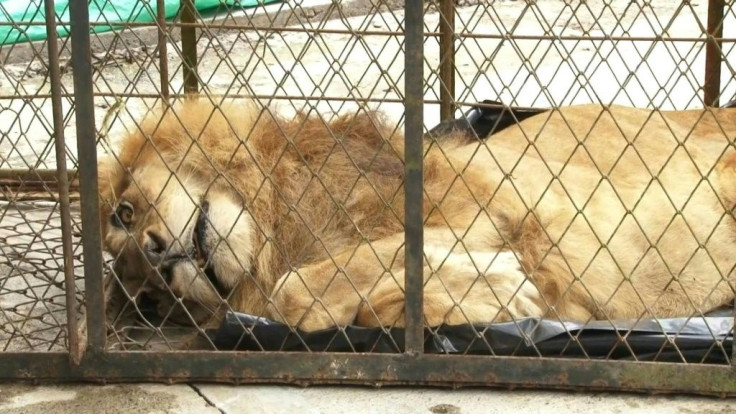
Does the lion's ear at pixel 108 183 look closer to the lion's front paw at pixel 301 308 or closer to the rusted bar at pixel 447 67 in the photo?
the lion's front paw at pixel 301 308

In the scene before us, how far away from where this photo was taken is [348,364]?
13.6 feet

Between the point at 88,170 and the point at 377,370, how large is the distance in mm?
1199

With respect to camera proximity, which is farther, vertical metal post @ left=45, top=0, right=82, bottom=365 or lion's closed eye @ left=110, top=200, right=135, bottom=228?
lion's closed eye @ left=110, top=200, right=135, bottom=228

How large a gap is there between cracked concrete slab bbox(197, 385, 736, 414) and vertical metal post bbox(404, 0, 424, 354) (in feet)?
0.62

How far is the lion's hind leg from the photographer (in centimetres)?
429

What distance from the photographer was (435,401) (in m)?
4.08

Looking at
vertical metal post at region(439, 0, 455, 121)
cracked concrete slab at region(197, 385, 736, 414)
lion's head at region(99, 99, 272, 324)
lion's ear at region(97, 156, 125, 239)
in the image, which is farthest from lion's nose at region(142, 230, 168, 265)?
vertical metal post at region(439, 0, 455, 121)

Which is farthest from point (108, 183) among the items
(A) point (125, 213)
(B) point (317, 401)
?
(B) point (317, 401)

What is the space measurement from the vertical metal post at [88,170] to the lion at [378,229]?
0.31 m

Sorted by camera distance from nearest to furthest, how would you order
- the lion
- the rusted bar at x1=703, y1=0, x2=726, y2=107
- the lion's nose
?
the lion → the lion's nose → the rusted bar at x1=703, y1=0, x2=726, y2=107

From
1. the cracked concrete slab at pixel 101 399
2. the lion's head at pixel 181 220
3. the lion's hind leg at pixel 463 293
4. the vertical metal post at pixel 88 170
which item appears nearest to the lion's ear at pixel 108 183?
the lion's head at pixel 181 220

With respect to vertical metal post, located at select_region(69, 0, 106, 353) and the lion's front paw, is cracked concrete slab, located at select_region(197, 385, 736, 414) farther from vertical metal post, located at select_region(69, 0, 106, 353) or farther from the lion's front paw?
vertical metal post, located at select_region(69, 0, 106, 353)

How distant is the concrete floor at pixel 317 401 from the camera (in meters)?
4.03

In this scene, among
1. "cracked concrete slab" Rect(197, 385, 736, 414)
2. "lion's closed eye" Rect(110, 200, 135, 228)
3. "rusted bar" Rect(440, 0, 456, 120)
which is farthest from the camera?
"rusted bar" Rect(440, 0, 456, 120)
